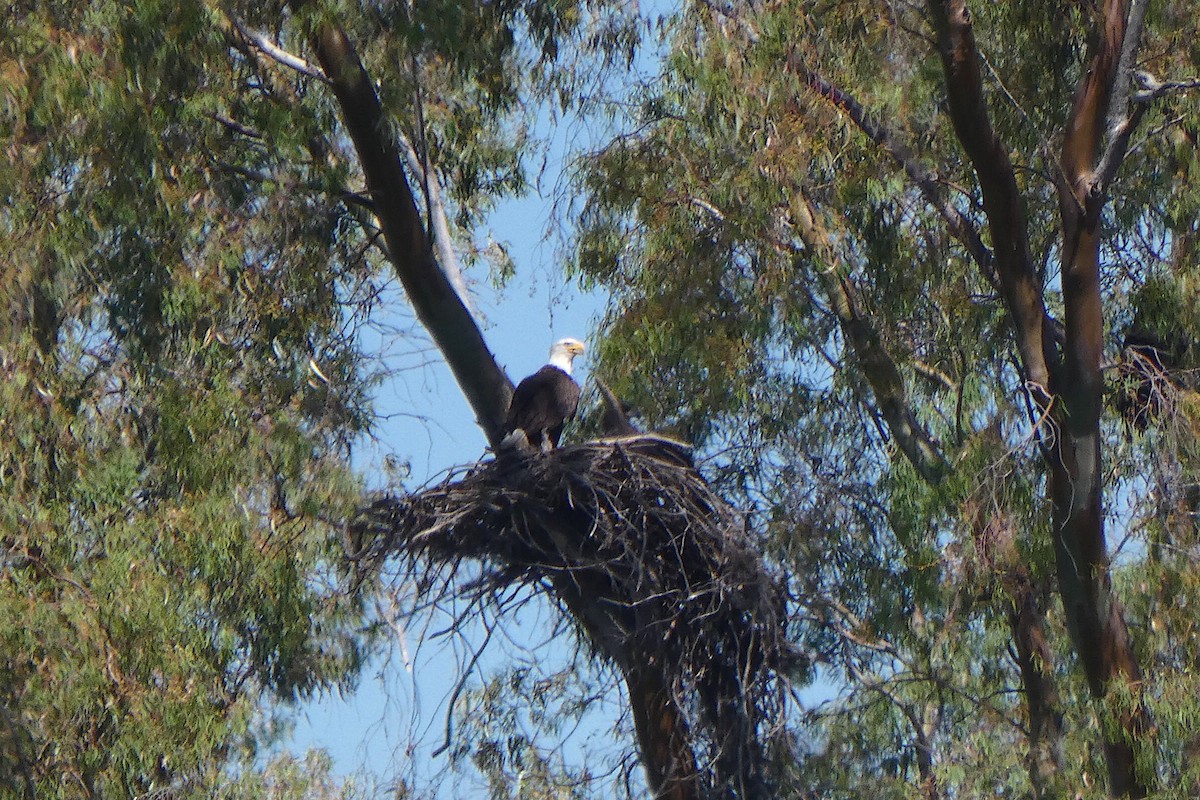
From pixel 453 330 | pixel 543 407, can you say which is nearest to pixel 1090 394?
pixel 543 407

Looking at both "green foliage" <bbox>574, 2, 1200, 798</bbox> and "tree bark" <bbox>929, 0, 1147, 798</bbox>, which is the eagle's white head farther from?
"tree bark" <bbox>929, 0, 1147, 798</bbox>

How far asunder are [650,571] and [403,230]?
5.40 feet

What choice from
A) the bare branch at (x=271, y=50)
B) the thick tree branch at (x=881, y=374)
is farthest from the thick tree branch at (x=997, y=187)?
the bare branch at (x=271, y=50)

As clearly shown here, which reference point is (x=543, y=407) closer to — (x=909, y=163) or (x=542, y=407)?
(x=542, y=407)

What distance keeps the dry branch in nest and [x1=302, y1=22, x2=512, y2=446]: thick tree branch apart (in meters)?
0.58

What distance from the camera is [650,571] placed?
5.78 meters

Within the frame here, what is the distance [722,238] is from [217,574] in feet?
9.12

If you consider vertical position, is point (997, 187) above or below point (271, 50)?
below

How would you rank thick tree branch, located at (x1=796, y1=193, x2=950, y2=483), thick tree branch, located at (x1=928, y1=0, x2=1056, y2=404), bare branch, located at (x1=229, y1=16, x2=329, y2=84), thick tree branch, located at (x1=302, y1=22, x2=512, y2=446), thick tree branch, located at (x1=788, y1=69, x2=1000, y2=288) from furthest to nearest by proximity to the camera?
thick tree branch, located at (x1=796, y1=193, x2=950, y2=483) < bare branch, located at (x1=229, y1=16, x2=329, y2=84) < thick tree branch, located at (x1=788, y1=69, x2=1000, y2=288) < thick tree branch, located at (x1=302, y1=22, x2=512, y2=446) < thick tree branch, located at (x1=928, y1=0, x2=1056, y2=404)

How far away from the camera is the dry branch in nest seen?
577 cm

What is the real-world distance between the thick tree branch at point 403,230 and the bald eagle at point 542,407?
0.31 feet

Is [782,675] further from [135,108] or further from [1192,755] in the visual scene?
[135,108]

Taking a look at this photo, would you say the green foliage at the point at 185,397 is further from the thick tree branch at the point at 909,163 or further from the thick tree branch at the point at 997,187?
the thick tree branch at the point at 997,187

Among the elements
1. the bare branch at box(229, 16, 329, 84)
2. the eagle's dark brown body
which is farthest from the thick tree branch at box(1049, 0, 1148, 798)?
the bare branch at box(229, 16, 329, 84)
